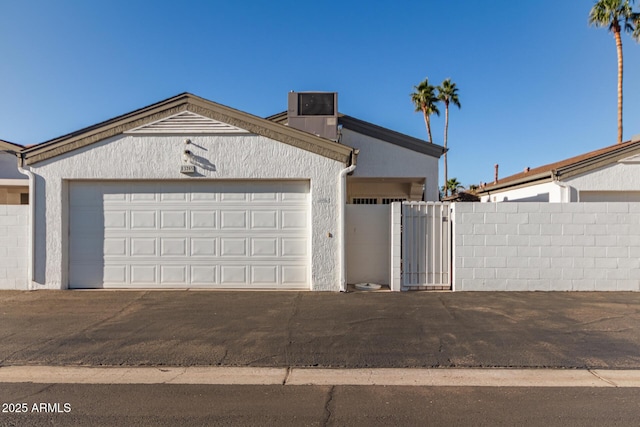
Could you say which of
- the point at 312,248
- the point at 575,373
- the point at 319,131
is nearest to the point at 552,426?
the point at 575,373

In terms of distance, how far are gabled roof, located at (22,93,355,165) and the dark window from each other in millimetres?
4025

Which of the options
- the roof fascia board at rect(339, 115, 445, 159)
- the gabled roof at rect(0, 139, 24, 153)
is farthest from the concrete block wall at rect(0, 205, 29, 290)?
the roof fascia board at rect(339, 115, 445, 159)

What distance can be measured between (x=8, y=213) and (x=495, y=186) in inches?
763

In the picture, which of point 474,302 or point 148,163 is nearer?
point 474,302

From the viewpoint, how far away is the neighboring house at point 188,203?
914 centimetres

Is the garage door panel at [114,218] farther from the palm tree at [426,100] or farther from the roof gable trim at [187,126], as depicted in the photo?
the palm tree at [426,100]

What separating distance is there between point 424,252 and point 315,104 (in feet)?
20.9

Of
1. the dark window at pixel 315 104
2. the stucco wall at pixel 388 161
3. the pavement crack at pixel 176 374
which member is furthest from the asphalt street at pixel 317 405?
the stucco wall at pixel 388 161

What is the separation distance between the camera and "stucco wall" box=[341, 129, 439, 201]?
13.9 meters

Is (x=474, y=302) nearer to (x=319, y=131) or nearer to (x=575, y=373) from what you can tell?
(x=575, y=373)

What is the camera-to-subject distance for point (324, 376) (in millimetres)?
4711

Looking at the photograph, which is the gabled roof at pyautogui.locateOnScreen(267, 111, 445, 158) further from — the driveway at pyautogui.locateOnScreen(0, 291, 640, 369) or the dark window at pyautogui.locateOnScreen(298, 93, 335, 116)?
the driveway at pyautogui.locateOnScreen(0, 291, 640, 369)

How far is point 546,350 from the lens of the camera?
214 inches

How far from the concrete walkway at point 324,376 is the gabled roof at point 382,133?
10044mm
